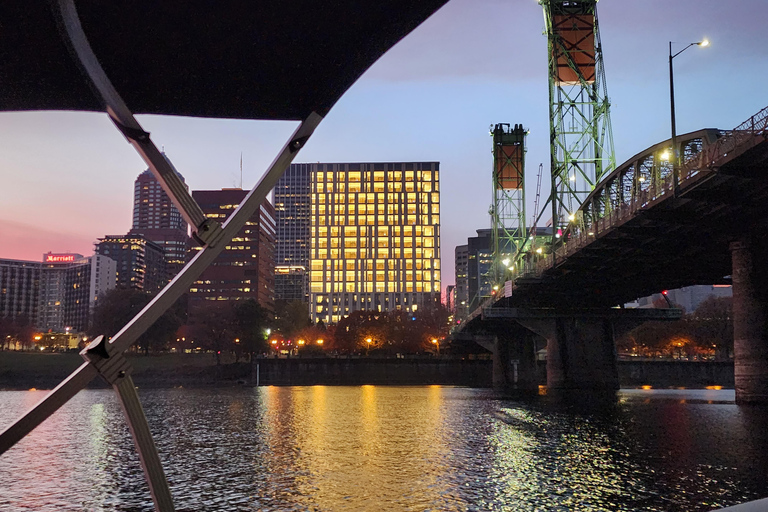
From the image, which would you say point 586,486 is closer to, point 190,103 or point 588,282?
point 190,103

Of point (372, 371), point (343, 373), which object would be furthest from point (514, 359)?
point (343, 373)

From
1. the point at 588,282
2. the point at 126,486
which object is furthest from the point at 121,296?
the point at 126,486

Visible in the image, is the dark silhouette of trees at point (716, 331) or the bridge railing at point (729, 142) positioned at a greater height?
the bridge railing at point (729, 142)

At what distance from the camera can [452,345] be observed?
17638 cm

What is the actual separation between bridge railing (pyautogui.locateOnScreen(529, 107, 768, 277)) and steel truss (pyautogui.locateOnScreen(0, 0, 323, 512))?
123 ft

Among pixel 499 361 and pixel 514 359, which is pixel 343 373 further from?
pixel 514 359

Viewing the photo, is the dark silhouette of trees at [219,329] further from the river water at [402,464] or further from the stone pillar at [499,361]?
the river water at [402,464]

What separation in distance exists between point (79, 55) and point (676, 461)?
25651mm

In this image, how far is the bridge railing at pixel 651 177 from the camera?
4216 cm

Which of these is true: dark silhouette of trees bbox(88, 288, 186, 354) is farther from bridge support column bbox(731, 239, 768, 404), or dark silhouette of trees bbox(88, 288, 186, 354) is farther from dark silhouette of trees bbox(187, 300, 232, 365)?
bridge support column bbox(731, 239, 768, 404)

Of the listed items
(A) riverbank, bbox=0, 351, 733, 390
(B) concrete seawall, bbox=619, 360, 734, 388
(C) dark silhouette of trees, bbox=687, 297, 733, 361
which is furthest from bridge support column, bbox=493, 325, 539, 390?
A: (C) dark silhouette of trees, bbox=687, 297, 733, 361

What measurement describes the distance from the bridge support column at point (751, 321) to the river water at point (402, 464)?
320 inches

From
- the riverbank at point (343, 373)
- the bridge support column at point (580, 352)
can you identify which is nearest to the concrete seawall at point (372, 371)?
the riverbank at point (343, 373)

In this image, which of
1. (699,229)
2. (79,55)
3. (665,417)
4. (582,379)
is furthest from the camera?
(582,379)
